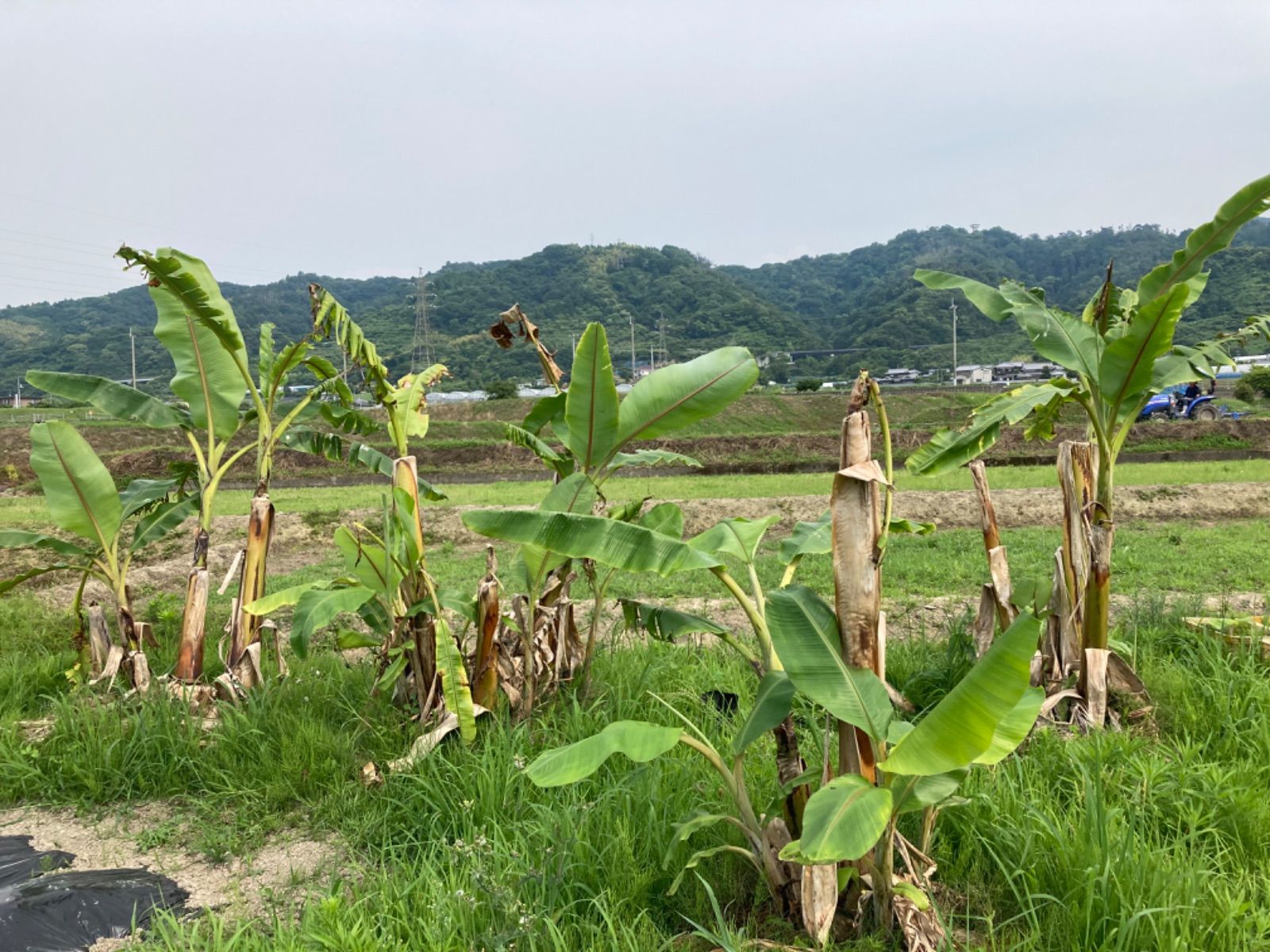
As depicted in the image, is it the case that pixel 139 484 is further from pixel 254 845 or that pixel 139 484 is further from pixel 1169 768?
pixel 1169 768

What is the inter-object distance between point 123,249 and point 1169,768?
190 inches

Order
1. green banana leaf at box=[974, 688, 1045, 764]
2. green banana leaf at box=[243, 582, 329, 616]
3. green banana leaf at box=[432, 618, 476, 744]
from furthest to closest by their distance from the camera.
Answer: green banana leaf at box=[243, 582, 329, 616] < green banana leaf at box=[432, 618, 476, 744] < green banana leaf at box=[974, 688, 1045, 764]

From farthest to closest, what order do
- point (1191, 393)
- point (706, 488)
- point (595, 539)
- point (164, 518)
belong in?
1. point (1191, 393)
2. point (706, 488)
3. point (164, 518)
4. point (595, 539)

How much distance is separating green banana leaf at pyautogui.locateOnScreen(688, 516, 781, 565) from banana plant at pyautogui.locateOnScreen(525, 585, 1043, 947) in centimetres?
21

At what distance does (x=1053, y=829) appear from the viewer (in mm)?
2332

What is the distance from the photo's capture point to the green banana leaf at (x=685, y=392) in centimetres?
292

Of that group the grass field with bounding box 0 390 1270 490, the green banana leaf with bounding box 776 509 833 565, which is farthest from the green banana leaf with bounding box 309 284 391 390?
the grass field with bounding box 0 390 1270 490

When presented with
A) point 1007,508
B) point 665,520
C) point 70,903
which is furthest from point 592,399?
point 1007,508

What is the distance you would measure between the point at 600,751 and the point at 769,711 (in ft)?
1.52

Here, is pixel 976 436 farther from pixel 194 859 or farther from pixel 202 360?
pixel 202 360

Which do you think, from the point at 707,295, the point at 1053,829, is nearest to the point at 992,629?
the point at 1053,829

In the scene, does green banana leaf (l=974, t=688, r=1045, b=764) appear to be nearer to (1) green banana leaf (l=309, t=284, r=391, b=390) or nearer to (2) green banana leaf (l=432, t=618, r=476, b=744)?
(2) green banana leaf (l=432, t=618, r=476, b=744)

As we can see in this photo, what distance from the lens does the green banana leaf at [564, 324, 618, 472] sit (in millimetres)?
2966

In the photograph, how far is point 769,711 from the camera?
2.17 meters
